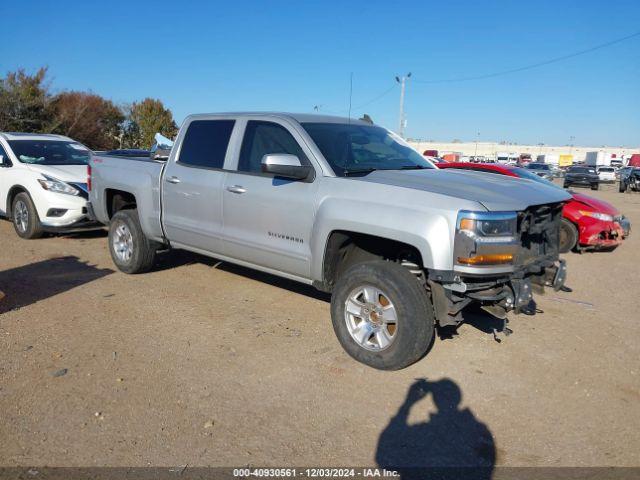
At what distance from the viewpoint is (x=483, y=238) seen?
3.72m

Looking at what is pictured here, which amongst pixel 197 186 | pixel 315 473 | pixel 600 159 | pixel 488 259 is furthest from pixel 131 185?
pixel 600 159

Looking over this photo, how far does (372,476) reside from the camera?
9.62ft

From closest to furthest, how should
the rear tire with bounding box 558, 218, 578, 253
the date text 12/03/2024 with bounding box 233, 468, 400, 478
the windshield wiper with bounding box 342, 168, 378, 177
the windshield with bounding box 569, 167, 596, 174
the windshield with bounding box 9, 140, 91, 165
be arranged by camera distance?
the date text 12/03/2024 with bounding box 233, 468, 400, 478 < the windshield wiper with bounding box 342, 168, 378, 177 < the windshield with bounding box 9, 140, 91, 165 < the rear tire with bounding box 558, 218, 578, 253 < the windshield with bounding box 569, 167, 596, 174

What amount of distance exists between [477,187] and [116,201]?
4.90 metres

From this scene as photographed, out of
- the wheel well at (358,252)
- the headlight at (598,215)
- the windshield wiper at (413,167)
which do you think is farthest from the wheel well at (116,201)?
the headlight at (598,215)

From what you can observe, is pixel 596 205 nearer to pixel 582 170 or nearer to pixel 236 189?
pixel 236 189

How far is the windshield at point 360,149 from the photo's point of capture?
15.7 feet

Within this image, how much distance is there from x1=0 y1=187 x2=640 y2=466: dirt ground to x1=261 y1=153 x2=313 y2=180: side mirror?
147 cm

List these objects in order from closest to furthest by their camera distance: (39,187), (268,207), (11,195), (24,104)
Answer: (268,207) → (39,187) → (11,195) → (24,104)

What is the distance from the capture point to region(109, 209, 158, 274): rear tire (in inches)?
255

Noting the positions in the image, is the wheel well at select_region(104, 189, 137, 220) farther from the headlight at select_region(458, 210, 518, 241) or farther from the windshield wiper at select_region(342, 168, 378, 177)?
the headlight at select_region(458, 210, 518, 241)

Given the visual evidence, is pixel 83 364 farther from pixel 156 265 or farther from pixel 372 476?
pixel 156 265

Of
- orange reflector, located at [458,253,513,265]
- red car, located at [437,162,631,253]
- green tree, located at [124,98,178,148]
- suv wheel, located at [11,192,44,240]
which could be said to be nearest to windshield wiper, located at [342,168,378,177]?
orange reflector, located at [458,253,513,265]

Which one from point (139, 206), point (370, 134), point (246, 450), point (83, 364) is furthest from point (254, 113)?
point (246, 450)
